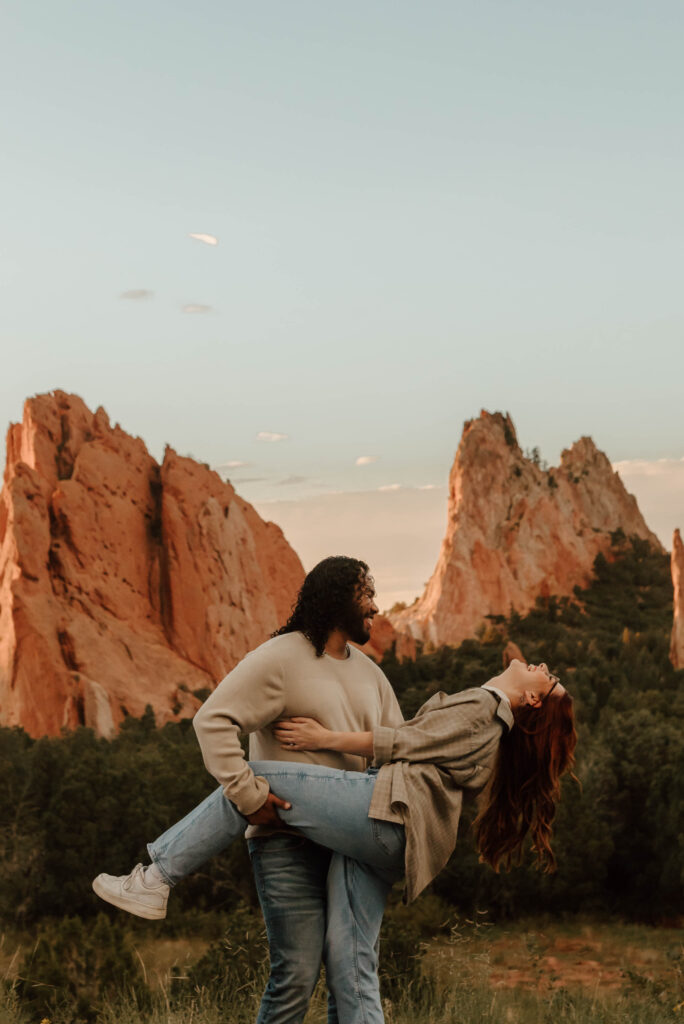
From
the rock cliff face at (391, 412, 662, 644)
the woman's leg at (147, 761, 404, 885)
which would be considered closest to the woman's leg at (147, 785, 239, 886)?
the woman's leg at (147, 761, 404, 885)

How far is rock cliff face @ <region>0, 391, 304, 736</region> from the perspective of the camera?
31.5 m

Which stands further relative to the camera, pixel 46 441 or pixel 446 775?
pixel 46 441

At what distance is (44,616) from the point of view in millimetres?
32500

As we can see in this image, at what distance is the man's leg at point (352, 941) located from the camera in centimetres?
282

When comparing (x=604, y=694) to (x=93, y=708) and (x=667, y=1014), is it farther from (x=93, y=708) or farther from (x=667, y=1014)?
(x=667, y=1014)

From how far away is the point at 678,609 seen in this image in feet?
132

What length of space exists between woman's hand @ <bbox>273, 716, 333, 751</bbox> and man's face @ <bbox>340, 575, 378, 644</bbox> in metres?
0.29

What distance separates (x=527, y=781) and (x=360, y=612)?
2.25 feet

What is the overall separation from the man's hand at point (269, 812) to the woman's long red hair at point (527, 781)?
66 centimetres

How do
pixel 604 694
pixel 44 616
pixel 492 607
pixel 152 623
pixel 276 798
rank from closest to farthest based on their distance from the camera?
pixel 276 798 → pixel 604 694 → pixel 44 616 → pixel 152 623 → pixel 492 607

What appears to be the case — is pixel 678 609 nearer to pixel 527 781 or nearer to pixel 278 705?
pixel 527 781

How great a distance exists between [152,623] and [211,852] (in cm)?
3512

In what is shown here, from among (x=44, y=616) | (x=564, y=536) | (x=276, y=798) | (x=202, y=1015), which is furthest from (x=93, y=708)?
(x=564, y=536)

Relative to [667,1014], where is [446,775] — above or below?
above
